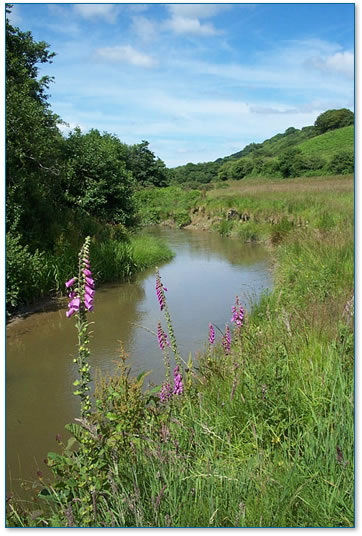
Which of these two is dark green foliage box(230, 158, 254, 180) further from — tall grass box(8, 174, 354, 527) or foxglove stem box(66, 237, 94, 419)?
foxglove stem box(66, 237, 94, 419)

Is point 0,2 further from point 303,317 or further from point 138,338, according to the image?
point 138,338

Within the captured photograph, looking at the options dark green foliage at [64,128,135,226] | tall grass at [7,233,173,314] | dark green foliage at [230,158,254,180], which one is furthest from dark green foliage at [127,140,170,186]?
tall grass at [7,233,173,314]

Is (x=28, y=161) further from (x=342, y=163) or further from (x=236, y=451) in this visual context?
(x=342, y=163)

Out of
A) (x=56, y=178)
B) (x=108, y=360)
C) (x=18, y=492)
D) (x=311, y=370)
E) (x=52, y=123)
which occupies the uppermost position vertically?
(x=52, y=123)

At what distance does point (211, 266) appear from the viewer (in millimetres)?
13344

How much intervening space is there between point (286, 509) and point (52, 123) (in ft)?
35.0

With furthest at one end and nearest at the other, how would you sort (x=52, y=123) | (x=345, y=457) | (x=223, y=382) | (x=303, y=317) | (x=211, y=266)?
(x=211, y=266), (x=52, y=123), (x=303, y=317), (x=223, y=382), (x=345, y=457)

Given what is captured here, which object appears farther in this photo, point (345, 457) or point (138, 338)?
point (138, 338)

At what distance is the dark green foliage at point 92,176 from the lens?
40.6ft

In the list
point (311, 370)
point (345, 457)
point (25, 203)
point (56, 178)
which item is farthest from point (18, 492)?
point (56, 178)

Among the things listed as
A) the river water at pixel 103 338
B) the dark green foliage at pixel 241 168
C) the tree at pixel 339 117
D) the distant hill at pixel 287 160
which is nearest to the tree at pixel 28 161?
the river water at pixel 103 338

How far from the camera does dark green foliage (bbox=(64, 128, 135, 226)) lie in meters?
12.4

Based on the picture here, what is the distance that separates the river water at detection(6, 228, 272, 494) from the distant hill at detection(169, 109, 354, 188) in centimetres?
496

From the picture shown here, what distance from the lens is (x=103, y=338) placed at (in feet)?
23.8
